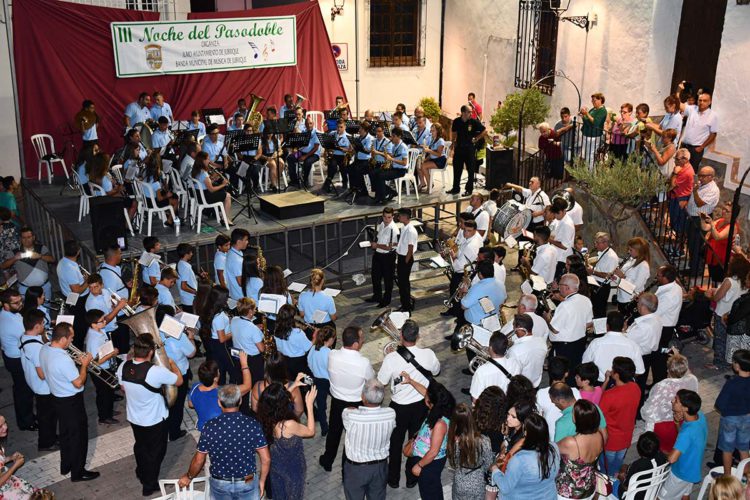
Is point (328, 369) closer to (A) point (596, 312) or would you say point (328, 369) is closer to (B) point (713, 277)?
(A) point (596, 312)

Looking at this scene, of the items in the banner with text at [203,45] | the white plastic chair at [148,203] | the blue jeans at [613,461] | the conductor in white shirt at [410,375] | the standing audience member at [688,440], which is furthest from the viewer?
the banner with text at [203,45]

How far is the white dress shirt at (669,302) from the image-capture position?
862 centimetres

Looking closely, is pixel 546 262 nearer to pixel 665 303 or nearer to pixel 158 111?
pixel 665 303

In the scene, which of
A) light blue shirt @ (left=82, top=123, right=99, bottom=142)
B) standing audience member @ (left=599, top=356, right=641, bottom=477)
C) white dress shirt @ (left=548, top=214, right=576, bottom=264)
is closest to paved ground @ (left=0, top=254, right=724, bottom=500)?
standing audience member @ (left=599, top=356, right=641, bottom=477)

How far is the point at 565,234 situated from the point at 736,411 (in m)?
3.96

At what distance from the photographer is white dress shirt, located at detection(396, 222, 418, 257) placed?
35.3 feet

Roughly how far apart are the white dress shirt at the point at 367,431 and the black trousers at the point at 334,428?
1.02 meters

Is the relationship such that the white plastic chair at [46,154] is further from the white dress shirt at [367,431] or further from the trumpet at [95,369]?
the white dress shirt at [367,431]

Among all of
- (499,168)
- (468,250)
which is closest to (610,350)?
(468,250)

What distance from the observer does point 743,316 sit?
28.7 feet

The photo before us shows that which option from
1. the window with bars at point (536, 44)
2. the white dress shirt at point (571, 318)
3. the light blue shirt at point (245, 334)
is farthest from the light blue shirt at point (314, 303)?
the window with bars at point (536, 44)

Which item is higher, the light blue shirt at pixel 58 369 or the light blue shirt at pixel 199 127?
the light blue shirt at pixel 199 127

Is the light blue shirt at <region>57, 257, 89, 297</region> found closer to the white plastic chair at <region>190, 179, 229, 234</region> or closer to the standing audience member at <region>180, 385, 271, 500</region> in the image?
the white plastic chair at <region>190, 179, 229, 234</region>

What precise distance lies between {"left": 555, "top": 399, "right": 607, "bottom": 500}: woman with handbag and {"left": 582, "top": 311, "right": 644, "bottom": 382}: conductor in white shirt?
1.67 meters
